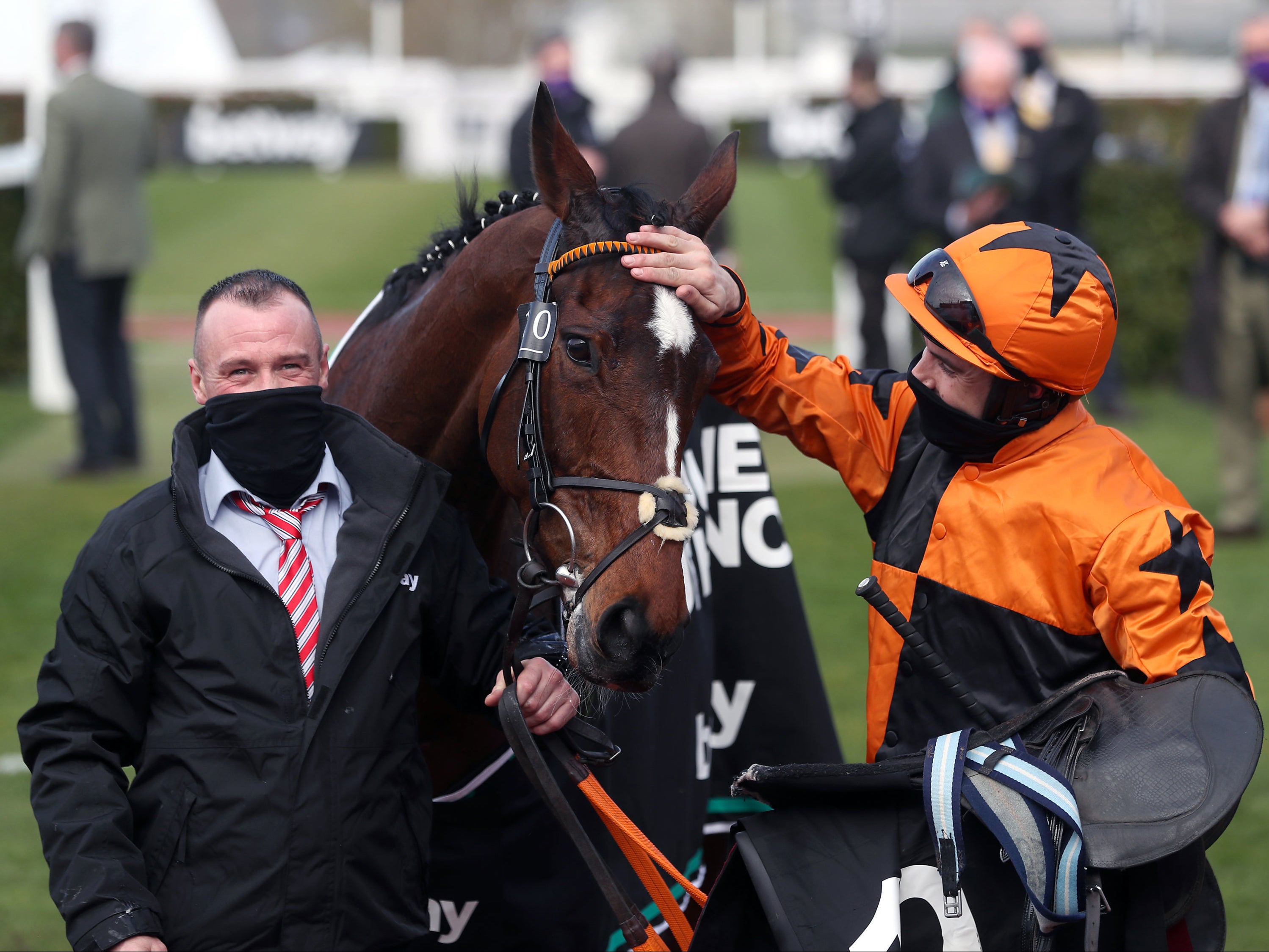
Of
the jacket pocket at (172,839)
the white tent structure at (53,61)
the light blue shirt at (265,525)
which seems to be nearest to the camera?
the jacket pocket at (172,839)

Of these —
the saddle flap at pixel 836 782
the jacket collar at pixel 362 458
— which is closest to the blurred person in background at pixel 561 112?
the jacket collar at pixel 362 458

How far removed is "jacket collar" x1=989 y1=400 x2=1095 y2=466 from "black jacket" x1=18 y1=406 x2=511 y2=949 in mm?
946

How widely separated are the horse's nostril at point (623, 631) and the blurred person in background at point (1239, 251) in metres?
5.35

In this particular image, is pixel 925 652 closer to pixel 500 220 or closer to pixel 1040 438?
pixel 1040 438

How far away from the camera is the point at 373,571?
2.13 meters

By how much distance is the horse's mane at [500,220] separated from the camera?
2309 millimetres

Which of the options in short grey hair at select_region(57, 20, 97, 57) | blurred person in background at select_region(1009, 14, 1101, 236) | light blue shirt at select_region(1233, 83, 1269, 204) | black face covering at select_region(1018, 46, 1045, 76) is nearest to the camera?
light blue shirt at select_region(1233, 83, 1269, 204)

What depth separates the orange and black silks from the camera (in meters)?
2.05

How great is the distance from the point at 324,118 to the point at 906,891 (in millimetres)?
22460

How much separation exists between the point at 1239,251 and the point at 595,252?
5.23 m

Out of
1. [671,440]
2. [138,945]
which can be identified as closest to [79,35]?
[671,440]

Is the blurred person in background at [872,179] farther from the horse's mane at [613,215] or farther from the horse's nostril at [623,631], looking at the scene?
the horse's nostril at [623,631]

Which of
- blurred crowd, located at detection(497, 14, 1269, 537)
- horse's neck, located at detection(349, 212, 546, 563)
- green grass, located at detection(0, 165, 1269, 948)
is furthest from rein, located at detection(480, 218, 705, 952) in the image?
blurred crowd, located at detection(497, 14, 1269, 537)

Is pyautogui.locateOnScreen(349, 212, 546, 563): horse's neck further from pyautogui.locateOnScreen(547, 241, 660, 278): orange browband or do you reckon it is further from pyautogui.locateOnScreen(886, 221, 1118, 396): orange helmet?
pyautogui.locateOnScreen(886, 221, 1118, 396): orange helmet
